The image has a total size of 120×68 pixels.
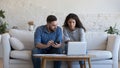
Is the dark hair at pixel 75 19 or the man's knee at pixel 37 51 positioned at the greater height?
the dark hair at pixel 75 19

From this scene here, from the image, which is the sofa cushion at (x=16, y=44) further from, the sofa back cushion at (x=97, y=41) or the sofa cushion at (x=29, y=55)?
the sofa back cushion at (x=97, y=41)

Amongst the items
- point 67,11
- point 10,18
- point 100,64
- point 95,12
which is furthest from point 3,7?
point 100,64

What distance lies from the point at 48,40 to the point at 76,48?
0.71m

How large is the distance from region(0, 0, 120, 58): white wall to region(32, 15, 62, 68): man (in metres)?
1.59

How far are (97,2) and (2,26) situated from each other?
215cm

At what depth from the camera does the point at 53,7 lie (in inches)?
216

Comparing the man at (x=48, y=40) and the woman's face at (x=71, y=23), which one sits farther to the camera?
the woman's face at (x=71, y=23)

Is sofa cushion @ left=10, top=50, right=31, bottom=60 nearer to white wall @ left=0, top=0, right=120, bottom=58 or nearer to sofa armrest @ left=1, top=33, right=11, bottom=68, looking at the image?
sofa armrest @ left=1, top=33, right=11, bottom=68

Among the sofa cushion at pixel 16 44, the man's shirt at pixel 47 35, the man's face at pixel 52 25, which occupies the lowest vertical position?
the sofa cushion at pixel 16 44

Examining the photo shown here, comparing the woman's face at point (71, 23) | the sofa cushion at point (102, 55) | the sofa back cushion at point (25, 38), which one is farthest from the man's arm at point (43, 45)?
the sofa cushion at point (102, 55)

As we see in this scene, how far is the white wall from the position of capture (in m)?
5.47

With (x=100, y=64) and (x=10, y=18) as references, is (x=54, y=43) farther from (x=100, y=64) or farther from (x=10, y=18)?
(x=10, y=18)


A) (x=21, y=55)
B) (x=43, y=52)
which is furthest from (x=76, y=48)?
(x=21, y=55)

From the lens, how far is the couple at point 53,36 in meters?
3.79
